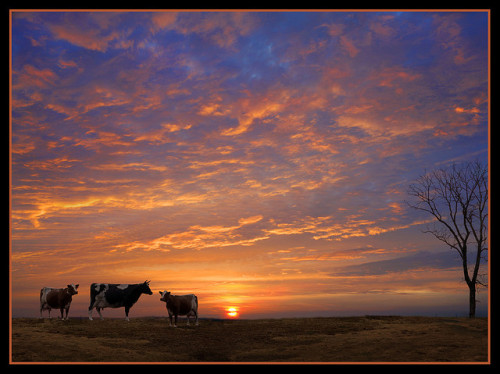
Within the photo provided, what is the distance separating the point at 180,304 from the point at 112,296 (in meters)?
5.44

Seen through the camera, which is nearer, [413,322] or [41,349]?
[41,349]

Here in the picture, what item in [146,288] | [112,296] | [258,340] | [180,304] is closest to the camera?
[258,340]

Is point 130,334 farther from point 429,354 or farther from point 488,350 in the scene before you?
point 488,350

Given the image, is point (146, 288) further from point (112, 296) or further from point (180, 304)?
point (180, 304)

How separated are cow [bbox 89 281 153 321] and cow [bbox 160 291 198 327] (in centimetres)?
304

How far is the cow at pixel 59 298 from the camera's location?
31719 millimetres

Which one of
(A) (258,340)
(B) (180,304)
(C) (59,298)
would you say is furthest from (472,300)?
(C) (59,298)

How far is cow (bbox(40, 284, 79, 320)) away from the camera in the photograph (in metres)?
31.7

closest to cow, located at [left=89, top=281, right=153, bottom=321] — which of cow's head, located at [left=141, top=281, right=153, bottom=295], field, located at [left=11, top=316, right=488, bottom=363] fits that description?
cow's head, located at [left=141, top=281, right=153, bottom=295]

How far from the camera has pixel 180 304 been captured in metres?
31.1

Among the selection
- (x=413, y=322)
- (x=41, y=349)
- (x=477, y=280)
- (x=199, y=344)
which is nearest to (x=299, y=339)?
(x=199, y=344)

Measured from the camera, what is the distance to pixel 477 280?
3334cm

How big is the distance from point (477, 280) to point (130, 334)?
2585 centimetres

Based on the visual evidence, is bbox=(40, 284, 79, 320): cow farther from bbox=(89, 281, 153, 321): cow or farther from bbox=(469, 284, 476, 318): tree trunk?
bbox=(469, 284, 476, 318): tree trunk
